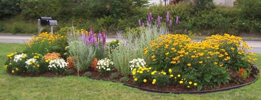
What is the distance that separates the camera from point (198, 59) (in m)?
6.30

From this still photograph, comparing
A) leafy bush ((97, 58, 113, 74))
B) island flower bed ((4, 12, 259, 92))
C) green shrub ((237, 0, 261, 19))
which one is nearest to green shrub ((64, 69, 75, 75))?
island flower bed ((4, 12, 259, 92))

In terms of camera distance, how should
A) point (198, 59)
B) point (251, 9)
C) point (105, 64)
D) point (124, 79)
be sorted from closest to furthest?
point (198, 59) < point (124, 79) < point (105, 64) < point (251, 9)

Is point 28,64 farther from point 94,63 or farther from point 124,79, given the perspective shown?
point 124,79

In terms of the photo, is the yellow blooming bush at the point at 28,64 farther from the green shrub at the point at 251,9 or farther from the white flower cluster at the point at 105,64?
the green shrub at the point at 251,9

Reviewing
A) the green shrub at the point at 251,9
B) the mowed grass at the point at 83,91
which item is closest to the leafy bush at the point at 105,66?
the mowed grass at the point at 83,91

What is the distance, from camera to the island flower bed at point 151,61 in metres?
6.29

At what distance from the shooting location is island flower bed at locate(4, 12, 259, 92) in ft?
20.6

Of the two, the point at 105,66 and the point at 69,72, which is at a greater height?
the point at 105,66

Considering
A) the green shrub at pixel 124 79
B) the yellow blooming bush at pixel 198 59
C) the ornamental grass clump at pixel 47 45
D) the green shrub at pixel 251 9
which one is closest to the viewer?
the yellow blooming bush at pixel 198 59

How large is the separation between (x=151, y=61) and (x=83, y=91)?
1668mm

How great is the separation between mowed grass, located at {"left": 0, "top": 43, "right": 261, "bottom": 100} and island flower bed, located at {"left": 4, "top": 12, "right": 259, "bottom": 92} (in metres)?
0.29

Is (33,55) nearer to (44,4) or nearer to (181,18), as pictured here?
(181,18)

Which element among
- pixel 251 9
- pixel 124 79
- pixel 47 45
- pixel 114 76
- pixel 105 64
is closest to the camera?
pixel 124 79

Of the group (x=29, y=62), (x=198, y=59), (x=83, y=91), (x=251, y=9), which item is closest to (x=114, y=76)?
(x=83, y=91)
